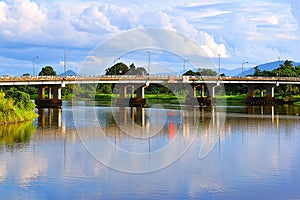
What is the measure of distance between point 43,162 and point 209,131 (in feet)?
86.2

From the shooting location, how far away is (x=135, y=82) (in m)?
116

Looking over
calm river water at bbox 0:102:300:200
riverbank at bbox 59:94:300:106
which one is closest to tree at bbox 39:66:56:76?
riverbank at bbox 59:94:300:106

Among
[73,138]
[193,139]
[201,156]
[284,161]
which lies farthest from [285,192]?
[73,138]

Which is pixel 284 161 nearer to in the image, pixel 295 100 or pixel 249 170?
pixel 249 170

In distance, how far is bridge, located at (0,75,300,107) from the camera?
101 metres

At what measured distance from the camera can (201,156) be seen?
3903 centimetres

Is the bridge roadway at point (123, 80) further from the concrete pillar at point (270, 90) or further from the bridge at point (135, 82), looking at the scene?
the concrete pillar at point (270, 90)

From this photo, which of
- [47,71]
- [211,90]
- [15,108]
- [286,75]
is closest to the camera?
[15,108]

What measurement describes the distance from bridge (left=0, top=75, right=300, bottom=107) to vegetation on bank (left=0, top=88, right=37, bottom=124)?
1986 centimetres

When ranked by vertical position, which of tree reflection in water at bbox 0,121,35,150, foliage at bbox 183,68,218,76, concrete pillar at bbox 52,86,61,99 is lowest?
tree reflection in water at bbox 0,121,35,150

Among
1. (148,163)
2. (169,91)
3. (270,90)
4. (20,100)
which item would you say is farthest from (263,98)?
(148,163)

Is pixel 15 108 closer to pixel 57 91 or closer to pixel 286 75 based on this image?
pixel 57 91

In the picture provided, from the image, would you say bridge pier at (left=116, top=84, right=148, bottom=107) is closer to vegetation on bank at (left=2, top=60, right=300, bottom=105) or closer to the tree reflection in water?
vegetation on bank at (left=2, top=60, right=300, bottom=105)

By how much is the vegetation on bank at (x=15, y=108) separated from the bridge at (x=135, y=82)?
19863 mm
